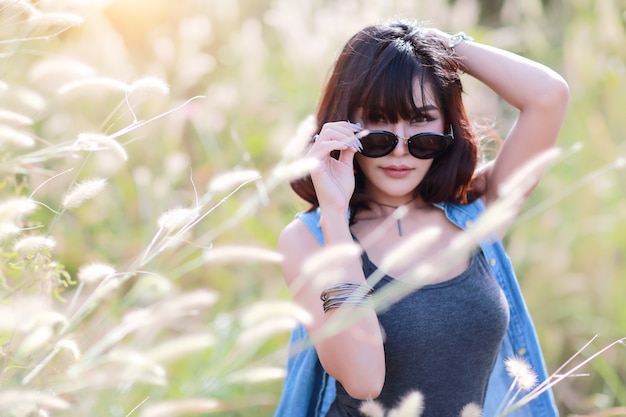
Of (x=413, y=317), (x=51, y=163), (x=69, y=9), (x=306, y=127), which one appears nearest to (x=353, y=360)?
(x=413, y=317)

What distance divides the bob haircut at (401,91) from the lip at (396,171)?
0.13 meters

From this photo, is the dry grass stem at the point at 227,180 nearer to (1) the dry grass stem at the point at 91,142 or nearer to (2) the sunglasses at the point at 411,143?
(1) the dry grass stem at the point at 91,142

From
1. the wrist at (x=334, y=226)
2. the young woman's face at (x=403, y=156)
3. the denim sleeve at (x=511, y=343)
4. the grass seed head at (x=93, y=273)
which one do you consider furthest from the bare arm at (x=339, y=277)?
the denim sleeve at (x=511, y=343)

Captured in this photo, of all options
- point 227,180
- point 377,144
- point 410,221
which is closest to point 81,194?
point 227,180

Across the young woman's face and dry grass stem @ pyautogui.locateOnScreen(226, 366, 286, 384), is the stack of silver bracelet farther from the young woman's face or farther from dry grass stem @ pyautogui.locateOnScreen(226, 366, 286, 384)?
dry grass stem @ pyautogui.locateOnScreen(226, 366, 286, 384)

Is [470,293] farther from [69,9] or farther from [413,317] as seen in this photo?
[69,9]

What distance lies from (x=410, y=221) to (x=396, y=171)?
23cm

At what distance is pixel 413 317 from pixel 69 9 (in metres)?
1.13

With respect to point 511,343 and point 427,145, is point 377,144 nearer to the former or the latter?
point 427,145

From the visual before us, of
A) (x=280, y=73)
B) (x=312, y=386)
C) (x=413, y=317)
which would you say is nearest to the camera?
(x=413, y=317)

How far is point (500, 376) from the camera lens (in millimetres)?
2350

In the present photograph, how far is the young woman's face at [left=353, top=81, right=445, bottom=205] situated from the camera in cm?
209

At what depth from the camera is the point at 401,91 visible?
2059 mm

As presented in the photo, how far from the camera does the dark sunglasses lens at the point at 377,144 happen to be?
2018mm
